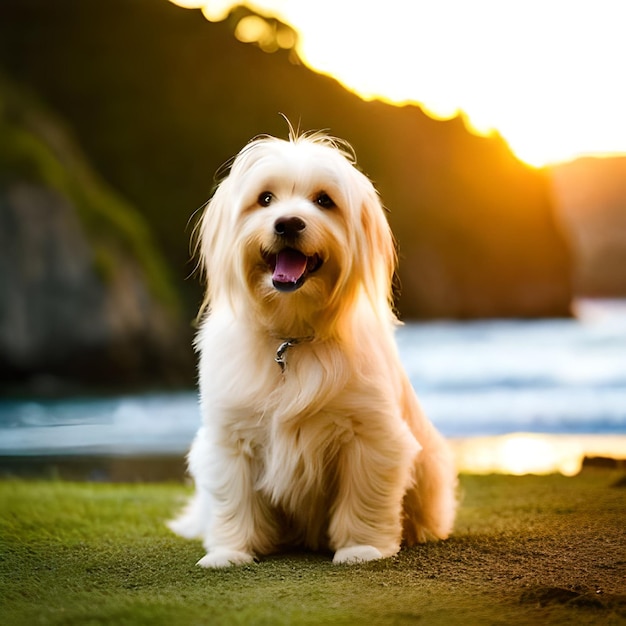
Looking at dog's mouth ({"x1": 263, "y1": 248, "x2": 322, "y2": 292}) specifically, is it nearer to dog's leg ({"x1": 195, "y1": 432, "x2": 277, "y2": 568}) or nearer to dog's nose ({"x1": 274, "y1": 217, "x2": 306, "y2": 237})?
dog's nose ({"x1": 274, "y1": 217, "x2": 306, "y2": 237})

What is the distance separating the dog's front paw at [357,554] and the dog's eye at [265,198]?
1.17 meters

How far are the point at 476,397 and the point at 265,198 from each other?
735cm

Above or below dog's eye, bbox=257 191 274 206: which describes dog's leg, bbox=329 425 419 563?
below

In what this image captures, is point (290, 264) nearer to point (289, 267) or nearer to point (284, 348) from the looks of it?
point (289, 267)

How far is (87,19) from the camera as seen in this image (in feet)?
35.4

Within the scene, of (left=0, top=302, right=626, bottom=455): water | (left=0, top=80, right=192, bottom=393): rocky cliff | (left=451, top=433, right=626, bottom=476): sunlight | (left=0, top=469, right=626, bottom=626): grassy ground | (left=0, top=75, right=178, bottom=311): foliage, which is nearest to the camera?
(left=0, top=469, right=626, bottom=626): grassy ground

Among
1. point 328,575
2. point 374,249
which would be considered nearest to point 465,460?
point 374,249

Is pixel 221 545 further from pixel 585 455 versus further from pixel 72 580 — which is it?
pixel 585 455

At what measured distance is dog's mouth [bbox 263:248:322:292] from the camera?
2742mm

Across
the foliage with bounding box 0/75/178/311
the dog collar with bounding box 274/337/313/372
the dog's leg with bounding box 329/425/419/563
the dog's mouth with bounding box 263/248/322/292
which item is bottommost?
the dog's leg with bounding box 329/425/419/563

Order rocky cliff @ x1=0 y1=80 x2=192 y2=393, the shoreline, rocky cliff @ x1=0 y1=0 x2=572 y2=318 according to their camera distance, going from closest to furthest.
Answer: the shoreline
rocky cliff @ x1=0 y1=0 x2=572 y2=318
rocky cliff @ x1=0 y1=80 x2=192 y2=393

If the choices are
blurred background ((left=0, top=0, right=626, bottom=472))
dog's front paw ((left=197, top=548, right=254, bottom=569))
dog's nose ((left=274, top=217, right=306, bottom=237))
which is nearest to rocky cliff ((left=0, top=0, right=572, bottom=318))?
blurred background ((left=0, top=0, right=626, bottom=472))

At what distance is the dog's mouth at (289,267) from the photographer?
274cm

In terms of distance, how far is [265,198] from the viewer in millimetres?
2842
